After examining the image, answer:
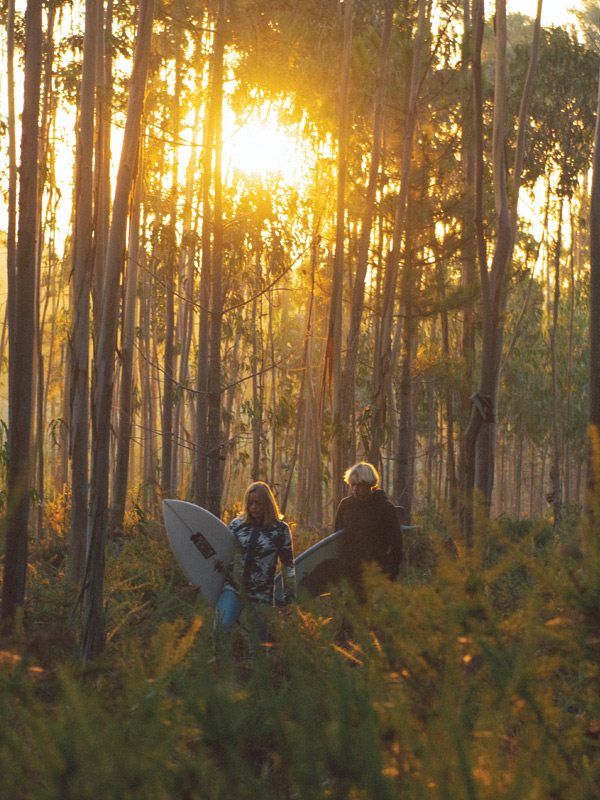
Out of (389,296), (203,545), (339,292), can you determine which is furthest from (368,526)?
(389,296)

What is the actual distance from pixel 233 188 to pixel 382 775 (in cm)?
1783

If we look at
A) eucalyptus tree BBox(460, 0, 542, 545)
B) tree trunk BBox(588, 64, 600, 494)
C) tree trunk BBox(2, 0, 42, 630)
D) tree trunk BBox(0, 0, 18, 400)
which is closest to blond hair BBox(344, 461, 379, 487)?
eucalyptus tree BBox(460, 0, 542, 545)

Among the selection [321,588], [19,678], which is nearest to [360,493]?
[321,588]

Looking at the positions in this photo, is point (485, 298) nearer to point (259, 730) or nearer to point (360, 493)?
point (360, 493)

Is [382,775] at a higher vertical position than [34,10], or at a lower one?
lower

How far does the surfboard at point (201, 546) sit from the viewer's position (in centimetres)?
751

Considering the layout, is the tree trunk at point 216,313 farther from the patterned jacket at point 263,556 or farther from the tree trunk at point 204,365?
the patterned jacket at point 263,556

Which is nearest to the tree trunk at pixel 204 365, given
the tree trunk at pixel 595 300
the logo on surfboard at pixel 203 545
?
the logo on surfboard at pixel 203 545

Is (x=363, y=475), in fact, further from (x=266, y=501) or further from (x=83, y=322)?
(x=83, y=322)

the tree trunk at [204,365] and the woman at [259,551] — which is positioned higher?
the tree trunk at [204,365]

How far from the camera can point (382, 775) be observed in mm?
2162

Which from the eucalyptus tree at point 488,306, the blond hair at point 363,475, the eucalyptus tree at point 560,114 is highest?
the eucalyptus tree at point 560,114

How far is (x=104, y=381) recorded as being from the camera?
6.88 m

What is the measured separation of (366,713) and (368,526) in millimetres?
5031
